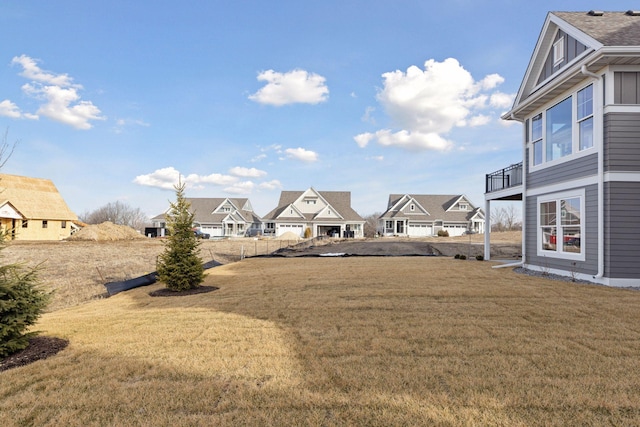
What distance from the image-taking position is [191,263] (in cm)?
961

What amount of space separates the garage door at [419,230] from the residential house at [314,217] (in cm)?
622

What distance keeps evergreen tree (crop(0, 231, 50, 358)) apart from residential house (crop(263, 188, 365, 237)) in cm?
3704

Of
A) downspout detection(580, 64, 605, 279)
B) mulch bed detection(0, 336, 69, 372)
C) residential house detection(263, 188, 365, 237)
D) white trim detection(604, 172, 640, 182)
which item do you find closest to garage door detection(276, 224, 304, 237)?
residential house detection(263, 188, 365, 237)

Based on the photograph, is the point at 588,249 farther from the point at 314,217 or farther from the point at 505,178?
the point at 314,217

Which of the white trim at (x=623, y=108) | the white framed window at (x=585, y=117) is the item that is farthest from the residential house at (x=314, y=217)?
the white trim at (x=623, y=108)

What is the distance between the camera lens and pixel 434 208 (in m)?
45.9

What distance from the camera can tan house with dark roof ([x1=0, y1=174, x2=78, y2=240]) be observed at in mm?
32556

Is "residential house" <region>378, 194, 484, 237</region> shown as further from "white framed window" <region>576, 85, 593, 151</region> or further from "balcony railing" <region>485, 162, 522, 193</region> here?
"white framed window" <region>576, 85, 593, 151</region>

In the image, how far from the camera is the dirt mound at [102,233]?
33594 millimetres

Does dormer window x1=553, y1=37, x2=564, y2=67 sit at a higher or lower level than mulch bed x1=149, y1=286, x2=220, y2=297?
higher

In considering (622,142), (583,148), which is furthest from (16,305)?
(583,148)

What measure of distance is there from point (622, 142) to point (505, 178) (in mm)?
5949

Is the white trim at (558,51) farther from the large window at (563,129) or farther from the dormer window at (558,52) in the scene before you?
the large window at (563,129)

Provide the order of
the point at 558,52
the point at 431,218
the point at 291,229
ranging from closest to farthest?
the point at 558,52, the point at 291,229, the point at 431,218
